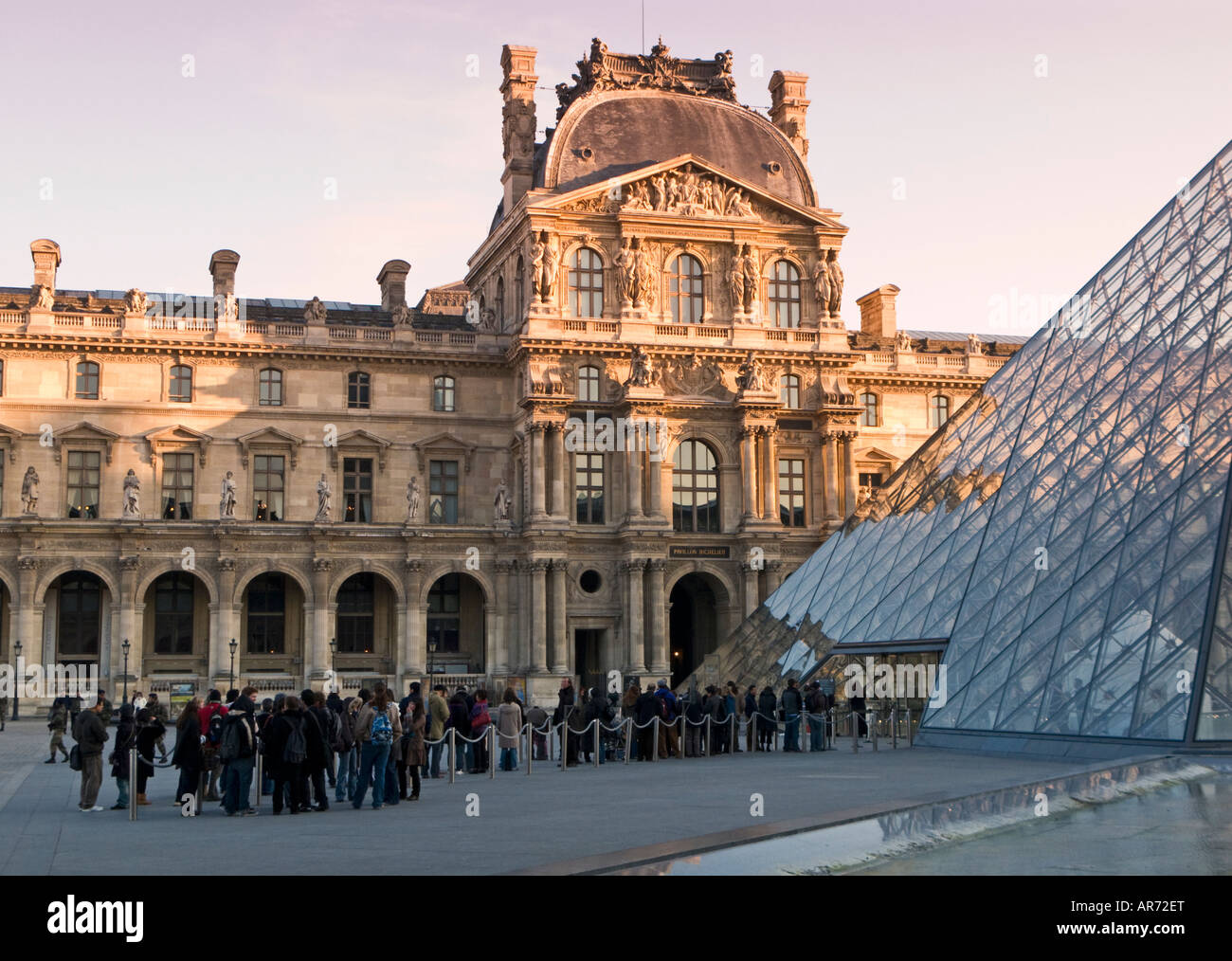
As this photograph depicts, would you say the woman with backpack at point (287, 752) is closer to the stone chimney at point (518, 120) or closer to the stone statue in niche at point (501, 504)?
the stone statue in niche at point (501, 504)

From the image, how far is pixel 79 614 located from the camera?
49.8 m

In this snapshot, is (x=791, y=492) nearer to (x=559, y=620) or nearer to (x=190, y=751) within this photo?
(x=559, y=620)

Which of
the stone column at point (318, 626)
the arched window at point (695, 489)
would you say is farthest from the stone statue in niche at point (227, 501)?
the arched window at point (695, 489)

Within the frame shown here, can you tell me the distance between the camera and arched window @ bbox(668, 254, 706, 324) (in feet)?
176

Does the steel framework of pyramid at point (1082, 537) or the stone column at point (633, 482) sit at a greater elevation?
the stone column at point (633, 482)

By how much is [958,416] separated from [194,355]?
28.5m

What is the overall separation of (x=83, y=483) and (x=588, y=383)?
1773 cm

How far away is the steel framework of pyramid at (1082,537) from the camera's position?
20688 millimetres

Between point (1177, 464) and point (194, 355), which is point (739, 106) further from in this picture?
point (1177, 464)

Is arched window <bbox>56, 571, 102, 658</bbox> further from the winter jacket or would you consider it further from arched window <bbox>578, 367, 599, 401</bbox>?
the winter jacket

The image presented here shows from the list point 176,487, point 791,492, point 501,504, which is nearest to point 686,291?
point 791,492

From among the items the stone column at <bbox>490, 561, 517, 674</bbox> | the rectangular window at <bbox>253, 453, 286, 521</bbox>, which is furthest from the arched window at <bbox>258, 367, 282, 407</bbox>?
the stone column at <bbox>490, 561, 517, 674</bbox>

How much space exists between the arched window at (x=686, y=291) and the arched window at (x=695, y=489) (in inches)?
187
